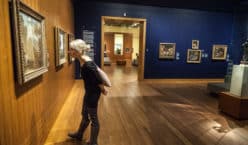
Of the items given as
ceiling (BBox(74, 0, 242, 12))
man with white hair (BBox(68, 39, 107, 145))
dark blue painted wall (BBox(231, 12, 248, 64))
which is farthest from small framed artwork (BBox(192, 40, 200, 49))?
man with white hair (BBox(68, 39, 107, 145))

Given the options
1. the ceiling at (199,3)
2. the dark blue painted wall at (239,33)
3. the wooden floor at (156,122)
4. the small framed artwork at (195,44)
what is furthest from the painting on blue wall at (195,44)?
the wooden floor at (156,122)

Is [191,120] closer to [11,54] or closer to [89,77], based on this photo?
[89,77]

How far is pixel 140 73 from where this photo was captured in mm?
7629

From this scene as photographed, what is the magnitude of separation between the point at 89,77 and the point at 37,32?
847mm

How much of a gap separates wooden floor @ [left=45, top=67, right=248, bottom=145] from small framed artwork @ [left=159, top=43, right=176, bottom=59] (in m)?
2.95

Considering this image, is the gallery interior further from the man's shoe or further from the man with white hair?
the man with white hair

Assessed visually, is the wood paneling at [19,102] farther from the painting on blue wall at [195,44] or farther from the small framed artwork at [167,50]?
the painting on blue wall at [195,44]

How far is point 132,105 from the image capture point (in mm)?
4383

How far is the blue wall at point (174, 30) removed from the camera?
7.10 metres

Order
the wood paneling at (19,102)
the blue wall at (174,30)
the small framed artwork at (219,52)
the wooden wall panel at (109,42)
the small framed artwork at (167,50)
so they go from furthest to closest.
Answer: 1. the wooden wall panel at (109,42)
2. the small framed artwork at (219,52)
3. the small framed artwork at (167,50)
4. the blue wall at (174,30)
5. the wood paneling at (19,102)

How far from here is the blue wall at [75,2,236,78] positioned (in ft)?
23.3

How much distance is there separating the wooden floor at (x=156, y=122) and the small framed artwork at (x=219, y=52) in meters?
3.67

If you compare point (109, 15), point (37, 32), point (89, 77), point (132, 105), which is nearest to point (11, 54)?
point (37, 32)

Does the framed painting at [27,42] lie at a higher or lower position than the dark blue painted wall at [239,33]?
lower
